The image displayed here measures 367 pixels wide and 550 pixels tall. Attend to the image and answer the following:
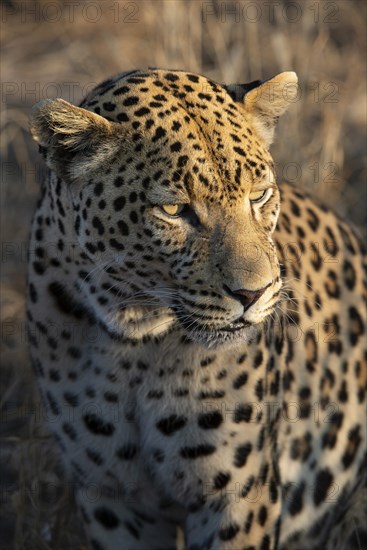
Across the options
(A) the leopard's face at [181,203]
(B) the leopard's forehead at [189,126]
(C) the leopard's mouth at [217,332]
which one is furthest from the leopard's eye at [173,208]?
(C) the leopard's mouth at [217,332]

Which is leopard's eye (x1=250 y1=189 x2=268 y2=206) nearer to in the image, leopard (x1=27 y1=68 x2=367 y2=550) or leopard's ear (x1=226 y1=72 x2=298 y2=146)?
leopard (x1=27 y1=68 x2=367 y2=550)

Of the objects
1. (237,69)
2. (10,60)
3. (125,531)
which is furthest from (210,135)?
(10,60)

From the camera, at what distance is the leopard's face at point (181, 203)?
13.8 ft

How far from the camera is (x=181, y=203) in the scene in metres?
4.21

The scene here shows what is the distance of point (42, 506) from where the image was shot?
6.13m

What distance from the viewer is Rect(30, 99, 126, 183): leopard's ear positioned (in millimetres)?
4223

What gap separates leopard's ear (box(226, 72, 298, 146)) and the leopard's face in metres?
0.13

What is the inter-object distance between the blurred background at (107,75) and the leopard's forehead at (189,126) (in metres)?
2.02

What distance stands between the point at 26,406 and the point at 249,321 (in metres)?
2.56

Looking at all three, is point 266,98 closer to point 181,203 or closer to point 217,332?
point 181,203

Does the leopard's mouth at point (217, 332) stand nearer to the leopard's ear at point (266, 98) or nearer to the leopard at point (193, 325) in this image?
the leopard at point (193, 325)

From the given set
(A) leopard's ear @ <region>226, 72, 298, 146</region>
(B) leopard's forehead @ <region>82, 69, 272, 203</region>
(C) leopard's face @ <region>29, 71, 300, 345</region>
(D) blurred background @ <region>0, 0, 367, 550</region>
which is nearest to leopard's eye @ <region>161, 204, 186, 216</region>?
(C) leopard's face @ <region>29, 71, 300, 345</region>

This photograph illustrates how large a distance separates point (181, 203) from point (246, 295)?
402 mm

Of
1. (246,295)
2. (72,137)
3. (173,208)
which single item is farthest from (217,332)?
(72,137)
